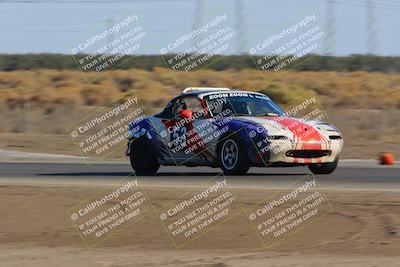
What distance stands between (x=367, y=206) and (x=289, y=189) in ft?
6.85

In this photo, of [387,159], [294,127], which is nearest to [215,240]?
[294,127]

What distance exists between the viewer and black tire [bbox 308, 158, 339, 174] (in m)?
18.2

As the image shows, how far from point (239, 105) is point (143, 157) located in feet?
7.25

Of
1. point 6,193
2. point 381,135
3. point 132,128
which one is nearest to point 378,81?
point 381,135

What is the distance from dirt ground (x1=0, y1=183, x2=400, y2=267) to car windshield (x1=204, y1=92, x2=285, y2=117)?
3194mm

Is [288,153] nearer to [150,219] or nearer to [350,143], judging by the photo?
[150,219]

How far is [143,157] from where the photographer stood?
1906 centimetres

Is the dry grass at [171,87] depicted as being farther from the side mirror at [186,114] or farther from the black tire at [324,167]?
the side mirror at [186,114]

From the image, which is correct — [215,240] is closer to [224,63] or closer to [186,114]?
[186,114]

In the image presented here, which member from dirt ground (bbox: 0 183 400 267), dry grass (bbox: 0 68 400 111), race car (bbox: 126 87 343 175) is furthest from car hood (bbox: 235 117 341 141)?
dry grass (bbox: 0 68 400 111)

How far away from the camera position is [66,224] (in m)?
13.1

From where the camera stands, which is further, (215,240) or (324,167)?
(324,167)

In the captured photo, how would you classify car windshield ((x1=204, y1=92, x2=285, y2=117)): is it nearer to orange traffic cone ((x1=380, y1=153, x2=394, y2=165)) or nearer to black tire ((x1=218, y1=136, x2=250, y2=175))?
black tire ((x1=218, y1=136, x2=250, y2=175))

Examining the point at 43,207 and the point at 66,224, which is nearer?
the point at 66,224
